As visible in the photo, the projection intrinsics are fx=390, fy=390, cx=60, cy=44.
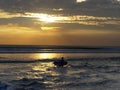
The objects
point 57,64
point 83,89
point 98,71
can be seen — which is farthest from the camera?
A: point 57,64

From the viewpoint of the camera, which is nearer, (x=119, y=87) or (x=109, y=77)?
(x=119, y=87)

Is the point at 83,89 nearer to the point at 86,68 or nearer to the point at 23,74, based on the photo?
the point at 23,74

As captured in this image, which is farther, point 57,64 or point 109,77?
point 57,64

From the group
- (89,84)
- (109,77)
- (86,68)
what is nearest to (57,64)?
(86,68)

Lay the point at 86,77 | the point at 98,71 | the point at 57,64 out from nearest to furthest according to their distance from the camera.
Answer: the point at 86,77
the point at 98,71
the point at 57,64

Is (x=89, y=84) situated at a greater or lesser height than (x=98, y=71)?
lesser

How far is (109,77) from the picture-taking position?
40.2m

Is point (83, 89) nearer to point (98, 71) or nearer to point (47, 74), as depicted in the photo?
point (47, 74)

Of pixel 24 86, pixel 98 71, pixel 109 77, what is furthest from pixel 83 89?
pixel 98 71

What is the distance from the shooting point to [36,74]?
41.6 m

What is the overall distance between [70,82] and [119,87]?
504cm

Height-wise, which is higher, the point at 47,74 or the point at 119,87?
the point at 47,74

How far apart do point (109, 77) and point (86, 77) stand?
95.2 inches

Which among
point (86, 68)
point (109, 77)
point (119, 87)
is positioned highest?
point (86, 68)
